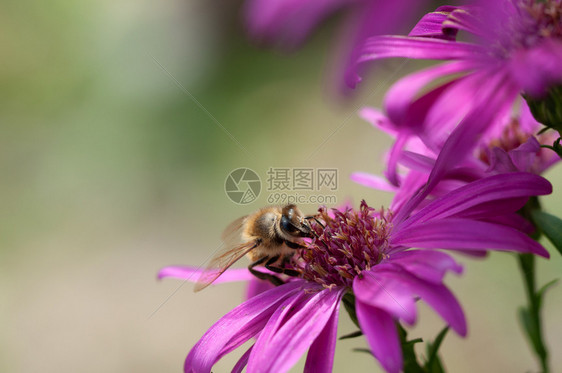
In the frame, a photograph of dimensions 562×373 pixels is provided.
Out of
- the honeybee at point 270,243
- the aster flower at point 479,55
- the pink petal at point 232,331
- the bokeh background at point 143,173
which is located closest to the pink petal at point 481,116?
the aster flower at point 479,55

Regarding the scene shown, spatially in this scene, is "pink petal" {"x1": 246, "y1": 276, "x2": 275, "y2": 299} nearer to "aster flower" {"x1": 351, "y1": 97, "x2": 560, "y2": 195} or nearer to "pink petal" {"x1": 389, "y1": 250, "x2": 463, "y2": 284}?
"aster flower" {"x1": 351, "y1": 97, "x2": 560, "y2": 195}

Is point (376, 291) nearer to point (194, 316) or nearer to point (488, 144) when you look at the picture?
point (488, 144)

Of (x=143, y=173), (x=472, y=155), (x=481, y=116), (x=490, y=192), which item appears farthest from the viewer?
(x=143, y=173)

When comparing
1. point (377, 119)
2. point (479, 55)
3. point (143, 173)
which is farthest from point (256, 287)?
point (143, 173)

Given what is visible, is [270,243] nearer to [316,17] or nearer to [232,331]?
[232,331]

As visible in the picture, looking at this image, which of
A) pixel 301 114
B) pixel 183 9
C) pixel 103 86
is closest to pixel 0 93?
pixel 103 86

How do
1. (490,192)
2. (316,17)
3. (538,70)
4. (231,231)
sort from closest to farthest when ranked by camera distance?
(316,17), (538,70), (490,192), (231,231)

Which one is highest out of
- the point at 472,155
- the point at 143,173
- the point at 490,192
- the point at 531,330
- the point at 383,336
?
the point at 143,173

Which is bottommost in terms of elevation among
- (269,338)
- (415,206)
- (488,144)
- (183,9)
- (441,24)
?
(269,338)
